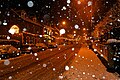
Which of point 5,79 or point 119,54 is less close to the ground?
point 119,54

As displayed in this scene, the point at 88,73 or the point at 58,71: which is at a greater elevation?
the point at 88,73

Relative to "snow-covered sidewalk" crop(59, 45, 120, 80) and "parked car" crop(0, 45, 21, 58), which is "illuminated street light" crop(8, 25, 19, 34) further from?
"snow-covered sidewalk" crop(59, 45, 120, 80)

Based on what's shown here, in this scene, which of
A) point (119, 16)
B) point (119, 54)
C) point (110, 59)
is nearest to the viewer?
point (119, 54)

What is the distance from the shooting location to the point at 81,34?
495ft

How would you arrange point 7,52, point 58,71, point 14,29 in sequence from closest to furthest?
point 58,71 → point 7,52 → point 14,29

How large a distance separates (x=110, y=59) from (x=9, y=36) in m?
32.6

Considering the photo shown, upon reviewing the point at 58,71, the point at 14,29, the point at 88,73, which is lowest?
the point at 58,71

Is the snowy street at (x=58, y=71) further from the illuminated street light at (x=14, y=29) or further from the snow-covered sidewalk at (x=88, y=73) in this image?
the illuminated street light at (x=14, y=29)

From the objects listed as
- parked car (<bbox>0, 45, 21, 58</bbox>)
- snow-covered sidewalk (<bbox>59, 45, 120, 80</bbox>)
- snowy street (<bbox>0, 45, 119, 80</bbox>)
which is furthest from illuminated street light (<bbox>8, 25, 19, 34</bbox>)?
snow-covered sidewalk (<bbox>59, 45, 120, 80</bbox>)

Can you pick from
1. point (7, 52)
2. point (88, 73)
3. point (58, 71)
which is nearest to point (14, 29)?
point (7, 52)

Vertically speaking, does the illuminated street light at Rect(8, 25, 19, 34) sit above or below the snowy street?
above

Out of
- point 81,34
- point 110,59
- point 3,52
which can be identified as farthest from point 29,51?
point 81,34

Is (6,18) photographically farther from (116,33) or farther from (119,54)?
(119,54)

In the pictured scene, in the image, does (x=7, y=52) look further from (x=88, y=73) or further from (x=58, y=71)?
(x=88, y=73)
